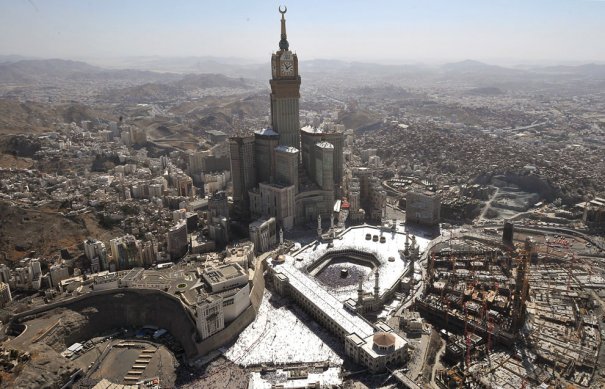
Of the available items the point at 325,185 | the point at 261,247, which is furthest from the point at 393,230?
the point at 261,247

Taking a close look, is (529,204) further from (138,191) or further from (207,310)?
(138,191)

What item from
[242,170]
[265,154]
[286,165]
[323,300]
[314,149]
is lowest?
[323,300]

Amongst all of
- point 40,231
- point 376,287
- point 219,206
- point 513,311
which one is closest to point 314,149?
point 219,206

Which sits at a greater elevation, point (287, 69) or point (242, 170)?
point (287, 69)

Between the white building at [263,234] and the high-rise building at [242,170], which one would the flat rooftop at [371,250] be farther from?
the high-rise building at [242,170]

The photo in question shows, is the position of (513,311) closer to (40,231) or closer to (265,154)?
(265,154)

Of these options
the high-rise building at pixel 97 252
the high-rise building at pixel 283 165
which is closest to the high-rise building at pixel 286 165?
the high-rise building at pixel 283 165

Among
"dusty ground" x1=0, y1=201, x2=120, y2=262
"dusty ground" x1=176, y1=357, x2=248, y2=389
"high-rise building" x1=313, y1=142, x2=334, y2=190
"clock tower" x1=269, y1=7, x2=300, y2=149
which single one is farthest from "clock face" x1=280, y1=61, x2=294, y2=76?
"dusty ground" x1=176, y1=357, x2=248, y2=389

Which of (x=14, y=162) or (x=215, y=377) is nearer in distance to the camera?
(x=215, y=377)
